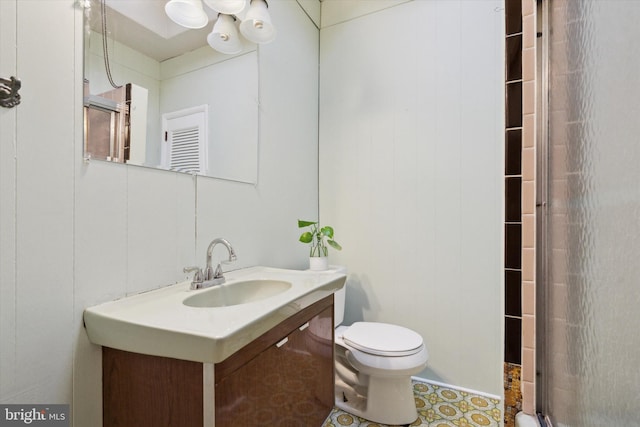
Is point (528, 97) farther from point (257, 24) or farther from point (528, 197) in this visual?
point (257, 24)

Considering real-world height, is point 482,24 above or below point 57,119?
above

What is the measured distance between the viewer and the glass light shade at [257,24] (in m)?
1.34

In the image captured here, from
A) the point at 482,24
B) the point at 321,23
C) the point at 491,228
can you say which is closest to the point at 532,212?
the point at 491,228

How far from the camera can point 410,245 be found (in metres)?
1.89

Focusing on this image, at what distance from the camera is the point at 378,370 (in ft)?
4.53

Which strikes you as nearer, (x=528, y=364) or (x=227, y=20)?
(x=528, y=364)

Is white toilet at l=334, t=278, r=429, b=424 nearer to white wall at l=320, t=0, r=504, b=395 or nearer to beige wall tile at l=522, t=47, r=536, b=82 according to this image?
white wall at l=320, t=0, r=504, b=395

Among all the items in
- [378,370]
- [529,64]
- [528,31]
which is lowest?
[378,370]

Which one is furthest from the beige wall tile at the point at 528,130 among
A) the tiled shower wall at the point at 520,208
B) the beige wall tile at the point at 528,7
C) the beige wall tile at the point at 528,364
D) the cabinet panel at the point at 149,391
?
the cabinet panel at the point at 149,391

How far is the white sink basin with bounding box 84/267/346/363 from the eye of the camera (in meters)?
0.66

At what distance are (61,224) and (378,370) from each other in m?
1.33

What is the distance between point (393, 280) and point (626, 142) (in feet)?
4.81

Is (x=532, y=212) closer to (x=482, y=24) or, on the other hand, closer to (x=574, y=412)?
(x=574, y=412)

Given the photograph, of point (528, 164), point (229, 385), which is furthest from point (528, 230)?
point (229, 385)
